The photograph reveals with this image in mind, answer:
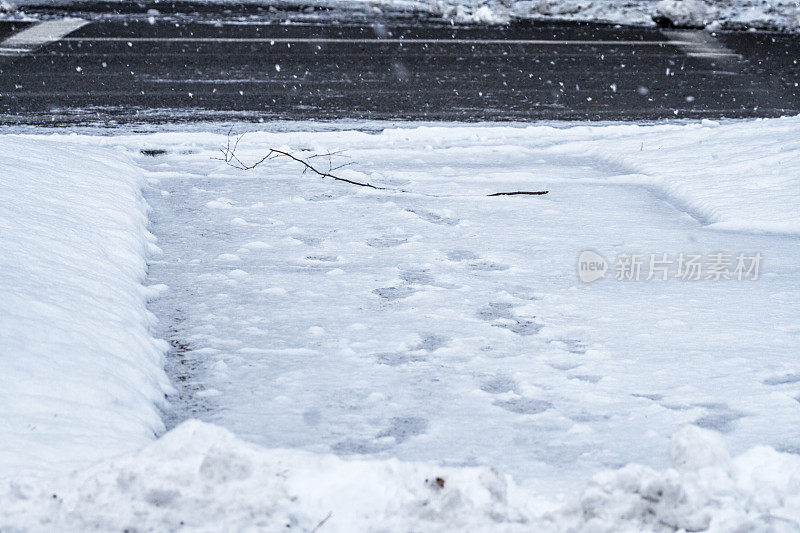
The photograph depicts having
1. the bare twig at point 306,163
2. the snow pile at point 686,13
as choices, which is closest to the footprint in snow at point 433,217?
the bare twig at point 306,163

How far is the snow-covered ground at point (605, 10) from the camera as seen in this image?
9.51 m

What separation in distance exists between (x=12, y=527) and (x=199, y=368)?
3.23 feet

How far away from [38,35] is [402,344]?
686 cm

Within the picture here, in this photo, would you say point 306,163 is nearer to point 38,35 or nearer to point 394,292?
point 394,292

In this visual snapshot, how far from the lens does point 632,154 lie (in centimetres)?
482

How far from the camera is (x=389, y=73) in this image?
7254 mm

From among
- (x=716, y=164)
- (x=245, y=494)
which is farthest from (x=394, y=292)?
(x=716, y=164)

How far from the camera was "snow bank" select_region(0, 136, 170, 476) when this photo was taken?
202 centimetres

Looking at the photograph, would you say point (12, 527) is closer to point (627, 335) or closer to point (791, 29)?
point (627, 335)

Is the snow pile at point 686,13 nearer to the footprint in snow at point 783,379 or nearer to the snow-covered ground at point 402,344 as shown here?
the snow-covered ground at point 402,344

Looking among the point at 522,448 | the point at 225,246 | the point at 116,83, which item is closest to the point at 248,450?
the point at 522,448

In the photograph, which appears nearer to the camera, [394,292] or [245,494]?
[245,494]

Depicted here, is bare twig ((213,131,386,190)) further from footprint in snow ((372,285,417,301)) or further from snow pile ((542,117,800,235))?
snow pile ((542,117,800,235))

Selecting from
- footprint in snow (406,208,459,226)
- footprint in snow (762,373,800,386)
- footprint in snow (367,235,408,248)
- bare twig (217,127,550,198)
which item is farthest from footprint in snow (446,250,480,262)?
footprint in snow (762,373,800,386)
